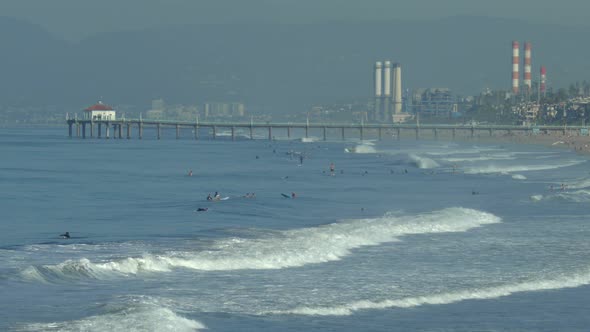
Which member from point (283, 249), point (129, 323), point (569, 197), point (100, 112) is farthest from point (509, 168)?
point (100, 112)

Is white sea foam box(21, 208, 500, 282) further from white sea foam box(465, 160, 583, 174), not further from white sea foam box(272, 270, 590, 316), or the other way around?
white sea foam box(465, 160, 583, 174)

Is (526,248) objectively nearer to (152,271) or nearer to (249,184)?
(152,271)

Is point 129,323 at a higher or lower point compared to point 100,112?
lower

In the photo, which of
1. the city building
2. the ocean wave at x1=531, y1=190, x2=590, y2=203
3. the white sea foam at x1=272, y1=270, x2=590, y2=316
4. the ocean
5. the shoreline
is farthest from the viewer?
the city building

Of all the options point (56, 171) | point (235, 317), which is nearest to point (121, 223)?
point (235, 317)

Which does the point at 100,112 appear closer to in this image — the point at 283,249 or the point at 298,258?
the point at 283,249

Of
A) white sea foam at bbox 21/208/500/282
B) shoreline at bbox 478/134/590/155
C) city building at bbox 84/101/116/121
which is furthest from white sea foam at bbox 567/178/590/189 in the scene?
city building at bbox 84/101/116/121
